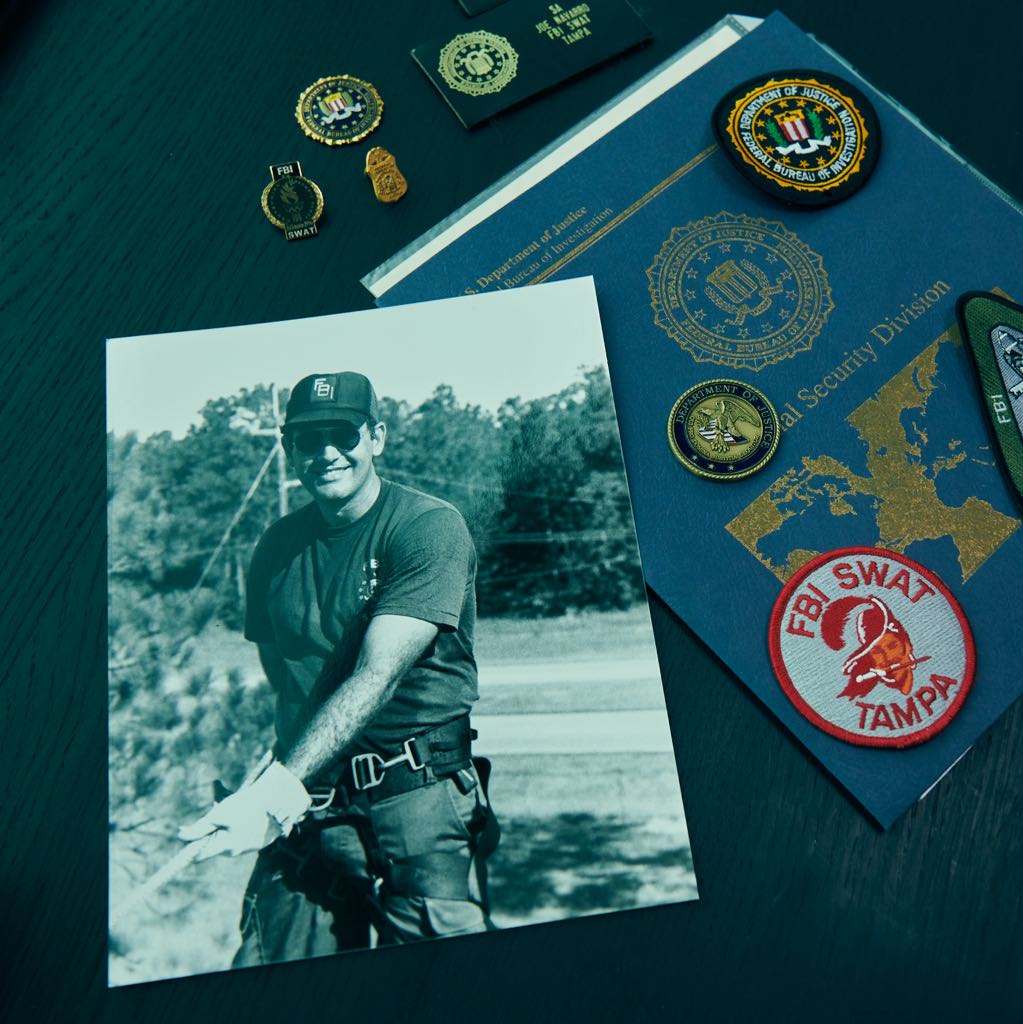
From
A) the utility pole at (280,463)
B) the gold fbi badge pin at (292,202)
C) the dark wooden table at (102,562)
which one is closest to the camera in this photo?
the dark wooden table at (102,562)

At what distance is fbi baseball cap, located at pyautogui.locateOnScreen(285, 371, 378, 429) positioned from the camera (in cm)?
70

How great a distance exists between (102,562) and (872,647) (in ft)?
1.71

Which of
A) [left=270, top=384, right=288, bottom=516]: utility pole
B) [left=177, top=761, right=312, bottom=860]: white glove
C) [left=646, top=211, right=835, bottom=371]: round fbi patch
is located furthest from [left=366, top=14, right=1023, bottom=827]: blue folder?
[left=177, top=761, right=312, bottom=860]: white glove

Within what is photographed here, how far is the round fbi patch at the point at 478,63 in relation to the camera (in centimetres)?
82

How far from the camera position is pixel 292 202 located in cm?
78

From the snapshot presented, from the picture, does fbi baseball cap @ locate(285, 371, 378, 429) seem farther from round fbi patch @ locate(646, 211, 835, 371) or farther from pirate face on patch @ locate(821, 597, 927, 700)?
pirate face on patch @ locate(821, 597, 927, 700)

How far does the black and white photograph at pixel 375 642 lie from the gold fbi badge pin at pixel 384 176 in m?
0.11

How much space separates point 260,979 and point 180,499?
317 mm

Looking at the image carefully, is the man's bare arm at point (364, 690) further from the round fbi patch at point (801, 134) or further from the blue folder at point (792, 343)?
the round fbi patch at point (801, 134)

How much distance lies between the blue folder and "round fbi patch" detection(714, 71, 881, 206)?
0.01 meters

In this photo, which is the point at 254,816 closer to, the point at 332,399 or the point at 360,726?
the point at 360,726

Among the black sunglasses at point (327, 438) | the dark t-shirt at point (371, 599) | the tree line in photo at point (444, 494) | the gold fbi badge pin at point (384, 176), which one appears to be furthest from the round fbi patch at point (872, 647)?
the gold fbi badge pin at point (384, 176)

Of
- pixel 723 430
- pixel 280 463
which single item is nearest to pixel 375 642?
pixel 280 463

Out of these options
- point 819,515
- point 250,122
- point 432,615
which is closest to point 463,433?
point 432,615
